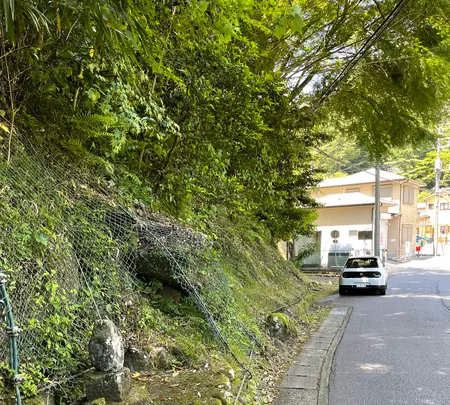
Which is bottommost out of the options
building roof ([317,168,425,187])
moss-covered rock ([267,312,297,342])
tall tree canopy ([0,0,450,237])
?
moss-covered rock ([267,312,297,342])

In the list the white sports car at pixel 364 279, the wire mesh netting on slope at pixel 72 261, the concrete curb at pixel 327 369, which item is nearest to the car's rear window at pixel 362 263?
the white sports car at pixel 364 279

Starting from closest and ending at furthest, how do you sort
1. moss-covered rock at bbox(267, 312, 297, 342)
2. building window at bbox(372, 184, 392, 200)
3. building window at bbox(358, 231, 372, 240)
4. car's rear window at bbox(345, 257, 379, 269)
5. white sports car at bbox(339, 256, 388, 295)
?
moss-covered rock at bbox(267, 312, 297, 342) < white sports car at bbox(339, 256, 388, 295) < car's rear window at bbox(345, 257, 379, 269) < building window at bbox(358, 231, 372, 240) < building window at bbox(372, 184, 392, 200)

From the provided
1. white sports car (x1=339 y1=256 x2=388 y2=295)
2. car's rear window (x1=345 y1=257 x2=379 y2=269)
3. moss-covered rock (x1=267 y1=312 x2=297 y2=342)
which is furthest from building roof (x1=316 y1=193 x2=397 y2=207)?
moss-covered rock (x1=267 y1=312 x2=297 y2=342)

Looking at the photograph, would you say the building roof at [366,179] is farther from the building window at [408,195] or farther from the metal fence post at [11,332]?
the metal fence post at [11,332]

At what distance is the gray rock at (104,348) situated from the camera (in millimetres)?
3041

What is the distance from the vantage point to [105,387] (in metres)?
3.00

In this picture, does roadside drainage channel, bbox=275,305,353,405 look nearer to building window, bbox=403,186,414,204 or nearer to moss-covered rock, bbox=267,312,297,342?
moss-covered rock, bbox=267,312,297,342

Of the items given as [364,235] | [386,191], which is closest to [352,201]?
[364,235]

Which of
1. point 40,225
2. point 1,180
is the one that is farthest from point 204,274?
point 1,180

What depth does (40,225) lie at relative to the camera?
3.33m

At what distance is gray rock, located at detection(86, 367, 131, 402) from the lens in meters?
3.00

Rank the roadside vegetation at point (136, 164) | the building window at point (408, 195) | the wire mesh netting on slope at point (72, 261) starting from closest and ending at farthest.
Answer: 1. the wire mesh netting on slope at point (72, 261)
2. the roadside vegetation at point (136, 164)
3. the building window at point (408, 195)

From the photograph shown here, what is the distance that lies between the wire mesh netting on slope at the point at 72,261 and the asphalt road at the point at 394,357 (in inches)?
65.3

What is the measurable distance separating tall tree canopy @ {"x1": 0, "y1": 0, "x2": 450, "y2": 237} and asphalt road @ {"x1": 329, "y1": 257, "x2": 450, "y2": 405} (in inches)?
130
